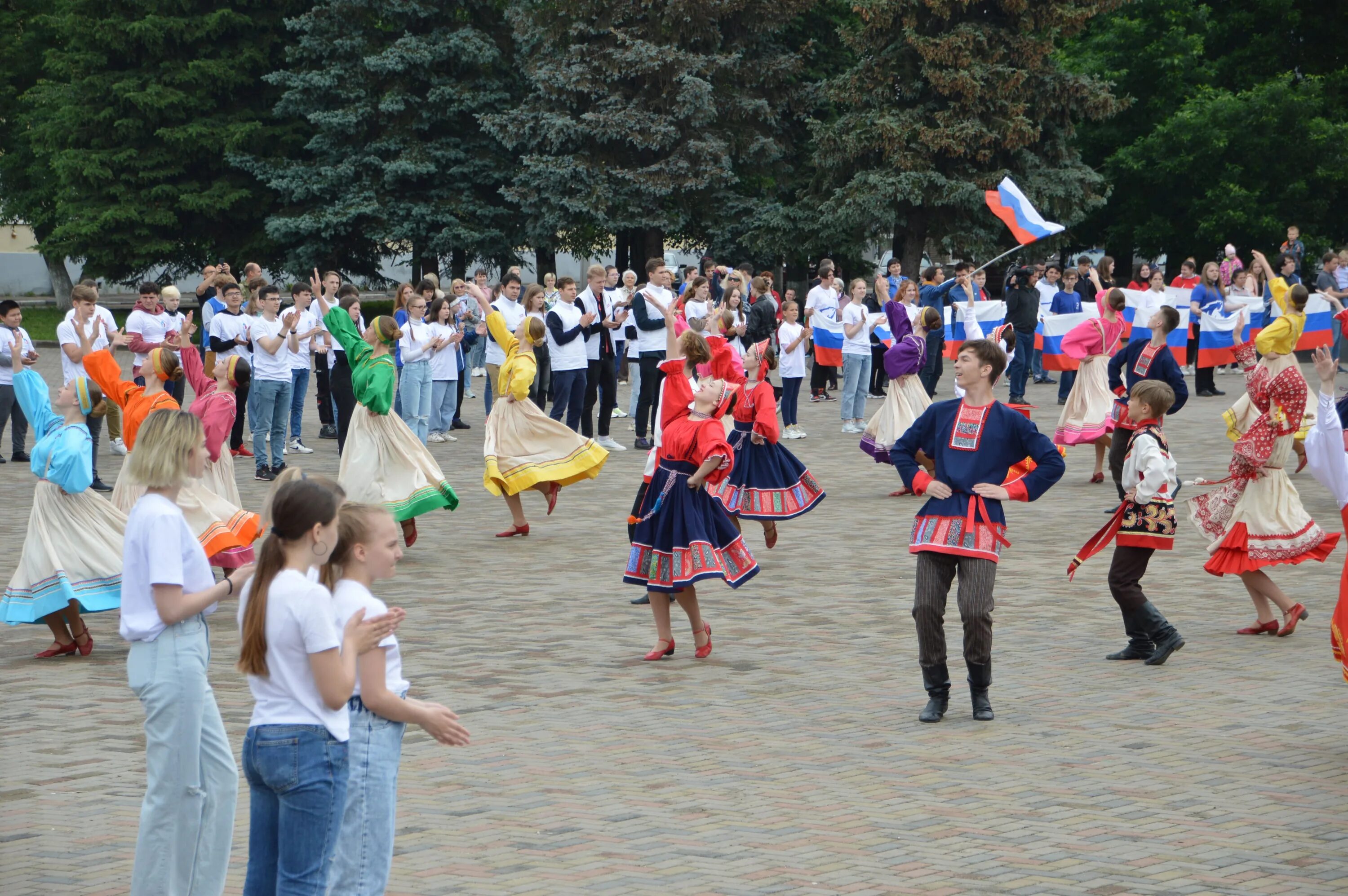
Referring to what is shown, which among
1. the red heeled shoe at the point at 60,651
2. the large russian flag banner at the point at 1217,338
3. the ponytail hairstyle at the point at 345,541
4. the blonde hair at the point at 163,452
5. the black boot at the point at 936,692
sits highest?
the large russian flag banner at the point at 1217,338

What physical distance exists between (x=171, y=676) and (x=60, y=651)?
15.5 ft

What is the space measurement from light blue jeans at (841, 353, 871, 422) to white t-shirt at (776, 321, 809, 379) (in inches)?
35.1

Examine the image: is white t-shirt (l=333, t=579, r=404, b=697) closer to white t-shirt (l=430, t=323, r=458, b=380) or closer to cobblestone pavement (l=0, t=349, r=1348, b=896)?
cobblestone pavement (l=0, t=349, r=1348, b=896)

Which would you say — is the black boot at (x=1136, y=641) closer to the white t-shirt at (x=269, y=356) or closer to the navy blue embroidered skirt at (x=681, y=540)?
the navy blue embroidered skirt at (x=681, y=540)

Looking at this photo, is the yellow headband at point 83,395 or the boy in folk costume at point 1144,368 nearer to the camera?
the yellow headband at point 83,395

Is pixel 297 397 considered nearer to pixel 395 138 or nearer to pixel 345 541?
pixel 345 541

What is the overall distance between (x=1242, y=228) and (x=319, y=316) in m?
25.9

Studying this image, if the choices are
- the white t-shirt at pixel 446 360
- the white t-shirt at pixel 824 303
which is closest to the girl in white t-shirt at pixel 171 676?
the white t-shirt at pixel 446 360

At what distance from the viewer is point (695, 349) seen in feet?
31.4

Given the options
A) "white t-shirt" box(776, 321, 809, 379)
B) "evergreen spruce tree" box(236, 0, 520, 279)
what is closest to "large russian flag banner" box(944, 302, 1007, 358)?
"white t-shirt" box(776, 321, 809, 379)

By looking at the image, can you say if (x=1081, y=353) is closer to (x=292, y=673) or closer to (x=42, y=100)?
(x=292, y=673)

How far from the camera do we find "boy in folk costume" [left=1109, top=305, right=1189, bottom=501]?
12.8 meters

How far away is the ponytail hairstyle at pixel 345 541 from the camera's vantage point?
14.3ft

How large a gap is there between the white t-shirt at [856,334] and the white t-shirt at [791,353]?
71 centimetres
